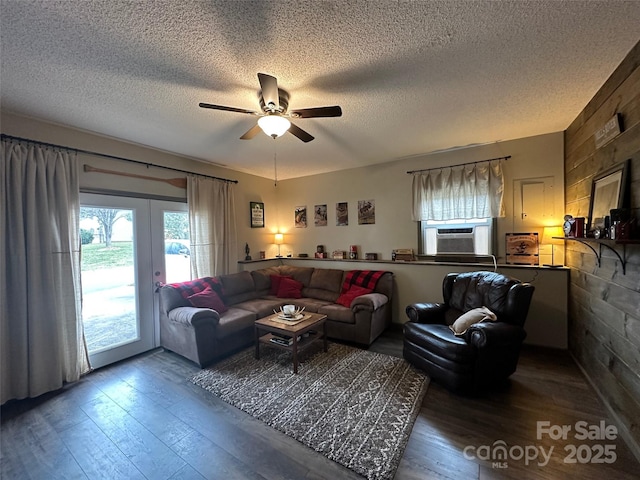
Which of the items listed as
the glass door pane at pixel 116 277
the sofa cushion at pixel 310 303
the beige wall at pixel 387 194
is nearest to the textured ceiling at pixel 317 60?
the beige wall at pixel 387 194

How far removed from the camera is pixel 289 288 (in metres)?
4.34

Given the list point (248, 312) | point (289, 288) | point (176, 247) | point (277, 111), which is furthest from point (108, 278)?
point (277, 111)

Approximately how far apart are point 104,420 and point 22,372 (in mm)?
1036

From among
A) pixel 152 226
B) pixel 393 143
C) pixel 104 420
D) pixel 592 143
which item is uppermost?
pixel 393 143

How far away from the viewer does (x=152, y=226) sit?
344cm

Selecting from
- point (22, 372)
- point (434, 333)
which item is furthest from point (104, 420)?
point (434, 333)

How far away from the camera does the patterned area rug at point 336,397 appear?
1748 millimetres

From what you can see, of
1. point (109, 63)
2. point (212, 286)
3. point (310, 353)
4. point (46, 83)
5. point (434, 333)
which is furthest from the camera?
point (212, 286)

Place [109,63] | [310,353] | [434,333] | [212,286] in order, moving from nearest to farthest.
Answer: [109,63]
[434,333]
[310,353]
[212,286]

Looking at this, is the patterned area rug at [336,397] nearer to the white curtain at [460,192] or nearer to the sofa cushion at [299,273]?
the sofa cushion at [299,273]

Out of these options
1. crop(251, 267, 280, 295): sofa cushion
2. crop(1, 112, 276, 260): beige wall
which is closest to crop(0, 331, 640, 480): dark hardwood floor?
crop(251, 267, 280, 295): sofa cushion

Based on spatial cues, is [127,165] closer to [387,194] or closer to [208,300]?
[208,300]

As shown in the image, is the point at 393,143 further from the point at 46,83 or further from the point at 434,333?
the point at 46,83

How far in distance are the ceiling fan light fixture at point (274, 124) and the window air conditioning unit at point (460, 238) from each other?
2813 millimetres
